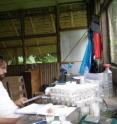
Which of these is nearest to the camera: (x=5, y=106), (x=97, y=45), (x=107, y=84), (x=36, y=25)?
(x=5, y=106)

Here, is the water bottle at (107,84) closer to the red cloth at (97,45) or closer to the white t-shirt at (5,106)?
the white t-shirt at (5,106)

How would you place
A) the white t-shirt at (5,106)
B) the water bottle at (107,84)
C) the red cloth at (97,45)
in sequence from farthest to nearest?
the red cloth at (97,45) → the water bottle at (107,84) → the white t-shirt at (5,106)

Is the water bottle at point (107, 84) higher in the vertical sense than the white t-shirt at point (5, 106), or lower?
higher

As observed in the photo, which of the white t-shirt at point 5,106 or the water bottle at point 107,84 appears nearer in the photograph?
the white t-shirt at point 5,106

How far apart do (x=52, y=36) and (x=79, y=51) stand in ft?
2.53

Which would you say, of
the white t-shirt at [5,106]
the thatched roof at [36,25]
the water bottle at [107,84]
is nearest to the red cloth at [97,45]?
the water bottle at [107,84]

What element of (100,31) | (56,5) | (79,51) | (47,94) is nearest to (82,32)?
(79,51)

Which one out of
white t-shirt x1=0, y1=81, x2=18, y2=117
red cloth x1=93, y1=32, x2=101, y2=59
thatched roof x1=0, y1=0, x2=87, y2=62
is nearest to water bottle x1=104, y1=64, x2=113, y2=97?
white t-shirt x1=0, y1=81, x2=18, y2=117

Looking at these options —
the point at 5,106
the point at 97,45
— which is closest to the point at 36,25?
the point at 97,45

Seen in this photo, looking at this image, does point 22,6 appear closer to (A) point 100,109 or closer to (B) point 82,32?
(B) point 82,32

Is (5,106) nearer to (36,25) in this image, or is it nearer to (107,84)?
(107,84)

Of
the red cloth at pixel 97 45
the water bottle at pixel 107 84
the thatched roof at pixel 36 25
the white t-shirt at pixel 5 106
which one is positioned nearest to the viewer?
the white t-shirt at pixel 5 106

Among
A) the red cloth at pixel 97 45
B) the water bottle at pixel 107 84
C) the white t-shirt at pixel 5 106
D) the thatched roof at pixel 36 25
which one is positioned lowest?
the white t-shirt at pixel 5 106

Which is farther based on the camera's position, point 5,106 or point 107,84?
point 107,84
